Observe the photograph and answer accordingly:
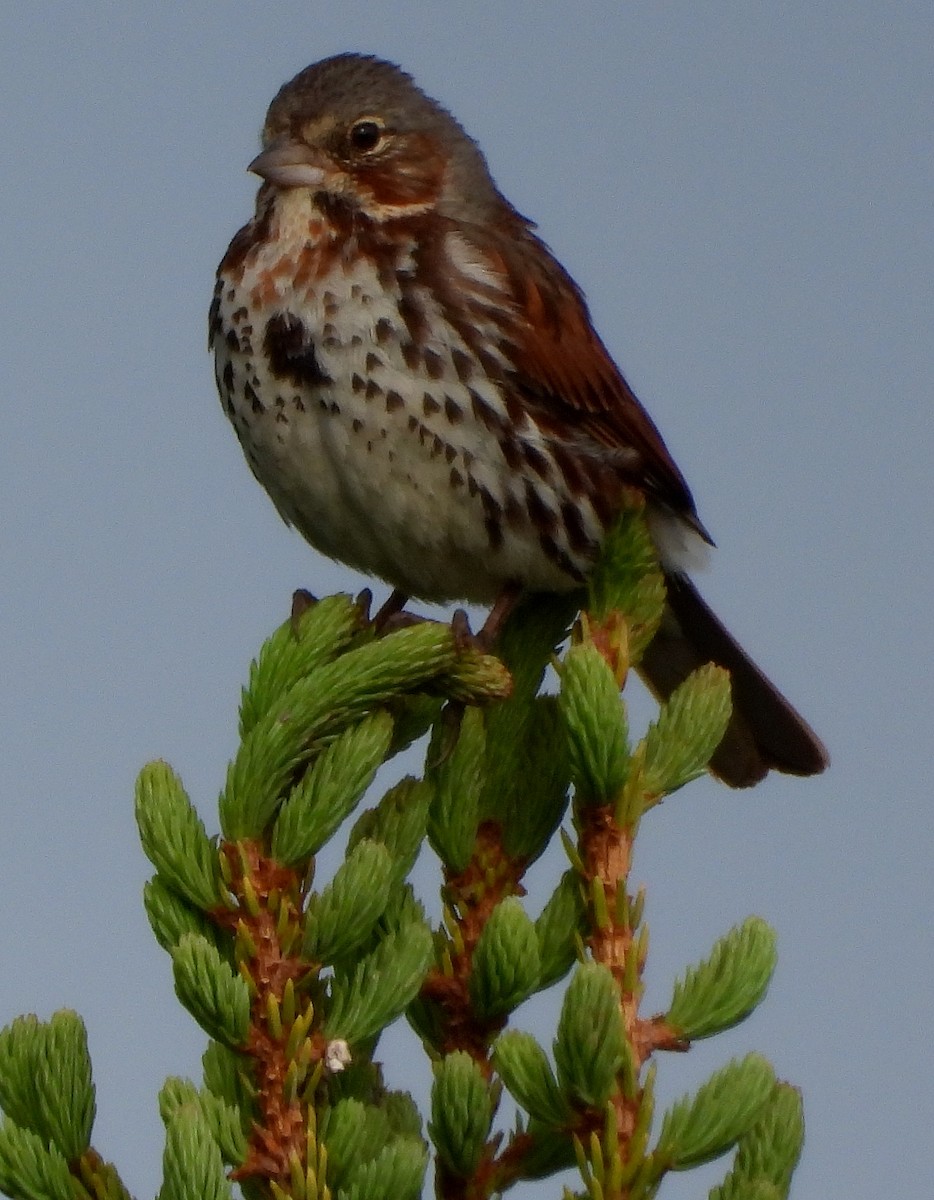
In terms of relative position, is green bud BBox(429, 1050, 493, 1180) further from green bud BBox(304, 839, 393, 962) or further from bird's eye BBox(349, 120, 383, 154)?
bird's eye BBox(349, 120, 383, 154)

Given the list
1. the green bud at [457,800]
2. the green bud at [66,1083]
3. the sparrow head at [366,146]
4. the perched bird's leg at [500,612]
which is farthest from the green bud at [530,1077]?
the sparrow head at [366,146]

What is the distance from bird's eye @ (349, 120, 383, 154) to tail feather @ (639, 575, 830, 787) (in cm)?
133

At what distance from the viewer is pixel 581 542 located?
14.3 ft

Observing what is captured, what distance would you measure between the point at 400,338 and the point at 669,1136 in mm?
2321

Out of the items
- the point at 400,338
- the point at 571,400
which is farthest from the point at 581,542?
the point at 400,338

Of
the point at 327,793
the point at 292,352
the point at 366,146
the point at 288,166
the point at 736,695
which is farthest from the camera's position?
the point at 736,695

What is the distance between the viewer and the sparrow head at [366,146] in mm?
4430

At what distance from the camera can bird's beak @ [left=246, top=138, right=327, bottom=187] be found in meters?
4.34

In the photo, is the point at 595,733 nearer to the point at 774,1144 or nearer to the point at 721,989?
the point at 721,989

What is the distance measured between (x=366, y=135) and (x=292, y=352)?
883mm

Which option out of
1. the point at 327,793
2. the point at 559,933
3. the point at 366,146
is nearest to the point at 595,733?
the point at 559,933

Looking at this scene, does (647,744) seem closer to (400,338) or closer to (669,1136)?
Result: (669,1136)

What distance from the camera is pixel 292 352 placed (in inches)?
158

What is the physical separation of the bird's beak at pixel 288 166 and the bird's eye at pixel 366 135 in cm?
16
